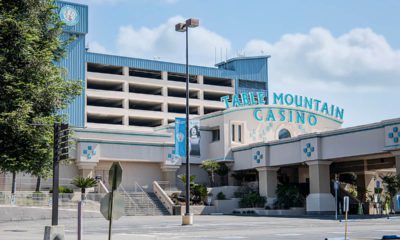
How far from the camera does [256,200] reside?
181ft

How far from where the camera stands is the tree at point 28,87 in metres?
27.0

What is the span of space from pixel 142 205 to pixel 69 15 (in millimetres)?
40546

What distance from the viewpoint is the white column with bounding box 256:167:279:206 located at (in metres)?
55.4

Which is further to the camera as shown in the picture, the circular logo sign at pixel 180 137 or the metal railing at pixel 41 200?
the circular logo sign at pixel 180 137

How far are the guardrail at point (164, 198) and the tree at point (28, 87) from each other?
2261cm

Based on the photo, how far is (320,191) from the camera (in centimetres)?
4928

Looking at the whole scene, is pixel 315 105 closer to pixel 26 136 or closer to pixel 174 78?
pixel 174 78

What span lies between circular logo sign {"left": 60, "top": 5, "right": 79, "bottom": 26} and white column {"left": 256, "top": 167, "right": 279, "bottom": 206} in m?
40.4

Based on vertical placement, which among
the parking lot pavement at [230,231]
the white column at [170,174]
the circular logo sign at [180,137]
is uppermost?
the circular logo sign at [180,137]

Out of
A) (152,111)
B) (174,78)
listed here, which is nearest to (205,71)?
(174,78)

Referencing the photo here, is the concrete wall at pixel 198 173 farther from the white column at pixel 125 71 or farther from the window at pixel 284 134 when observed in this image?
the white column at pixel 125 71

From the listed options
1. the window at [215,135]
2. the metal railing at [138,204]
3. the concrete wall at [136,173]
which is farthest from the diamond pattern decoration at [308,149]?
the concrete wall at [136,173]

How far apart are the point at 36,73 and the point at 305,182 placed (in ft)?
126

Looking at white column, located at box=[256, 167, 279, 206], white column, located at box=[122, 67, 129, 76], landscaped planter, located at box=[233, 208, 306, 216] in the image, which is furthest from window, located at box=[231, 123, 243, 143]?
white column, located at box=[122, 67, 129, 76]
